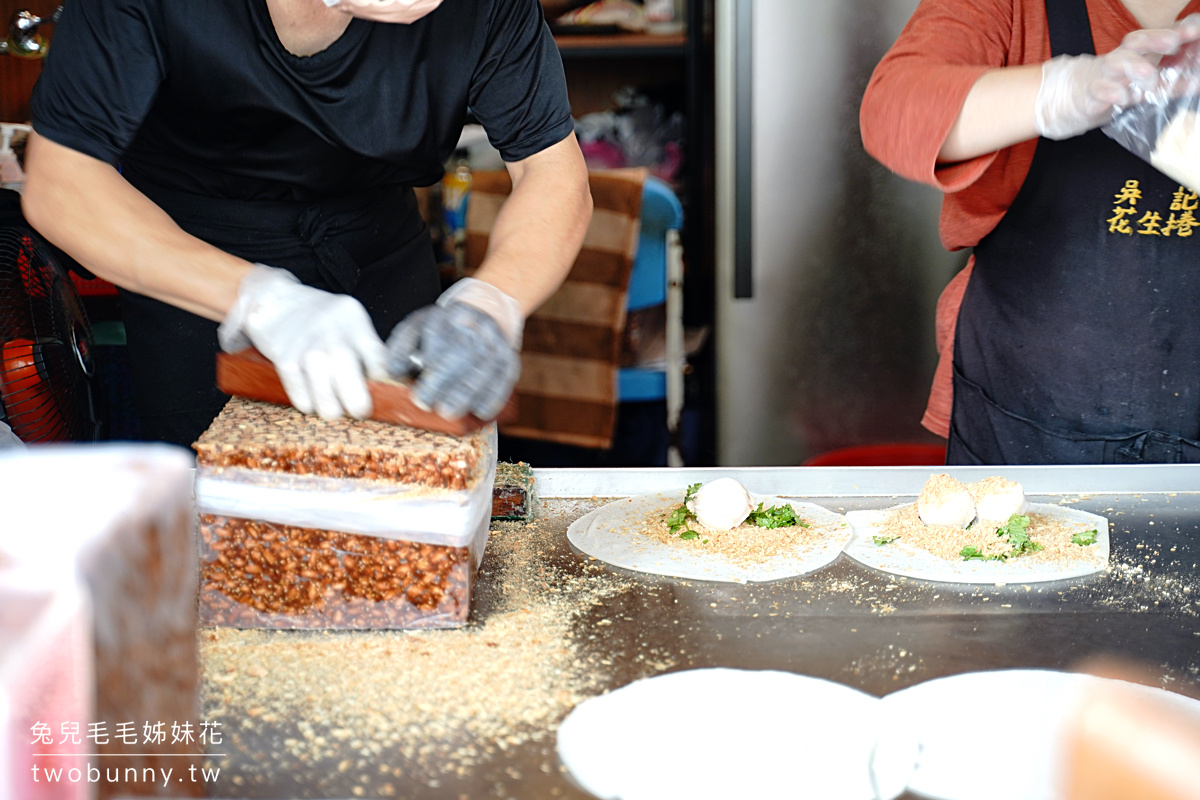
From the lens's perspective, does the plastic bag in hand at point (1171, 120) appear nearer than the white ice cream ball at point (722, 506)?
No

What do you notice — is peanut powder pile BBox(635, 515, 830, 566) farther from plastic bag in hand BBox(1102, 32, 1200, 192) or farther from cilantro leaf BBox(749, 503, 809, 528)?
plastic bag in hand BBox(1102, 32, 1200, 192)

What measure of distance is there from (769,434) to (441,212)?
115 cm

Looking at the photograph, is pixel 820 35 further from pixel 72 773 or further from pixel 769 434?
pixel 72 773

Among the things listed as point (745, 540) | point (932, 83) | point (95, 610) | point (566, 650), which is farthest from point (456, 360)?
point (932, 83)

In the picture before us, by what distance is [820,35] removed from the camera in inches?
102

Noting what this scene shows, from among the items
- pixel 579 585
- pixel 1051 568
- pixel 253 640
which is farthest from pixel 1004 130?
pixel 253 640

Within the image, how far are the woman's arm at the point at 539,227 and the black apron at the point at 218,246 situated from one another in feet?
0.89

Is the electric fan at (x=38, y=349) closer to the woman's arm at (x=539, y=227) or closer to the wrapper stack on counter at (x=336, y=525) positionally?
the wrapper stack on counter at (x=336, y=525)

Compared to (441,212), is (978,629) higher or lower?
lower

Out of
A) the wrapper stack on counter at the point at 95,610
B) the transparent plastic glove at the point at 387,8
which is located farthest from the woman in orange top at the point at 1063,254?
the wrapper stack on counter at the point at 95,610

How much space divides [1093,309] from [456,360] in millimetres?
1068

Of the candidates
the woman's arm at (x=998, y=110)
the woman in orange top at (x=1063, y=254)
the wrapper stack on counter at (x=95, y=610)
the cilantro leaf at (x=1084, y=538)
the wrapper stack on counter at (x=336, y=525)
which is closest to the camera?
the wrapper stack on counter at (x=95, y=610)

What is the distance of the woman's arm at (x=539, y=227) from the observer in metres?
1.32

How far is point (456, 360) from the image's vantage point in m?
0.99
